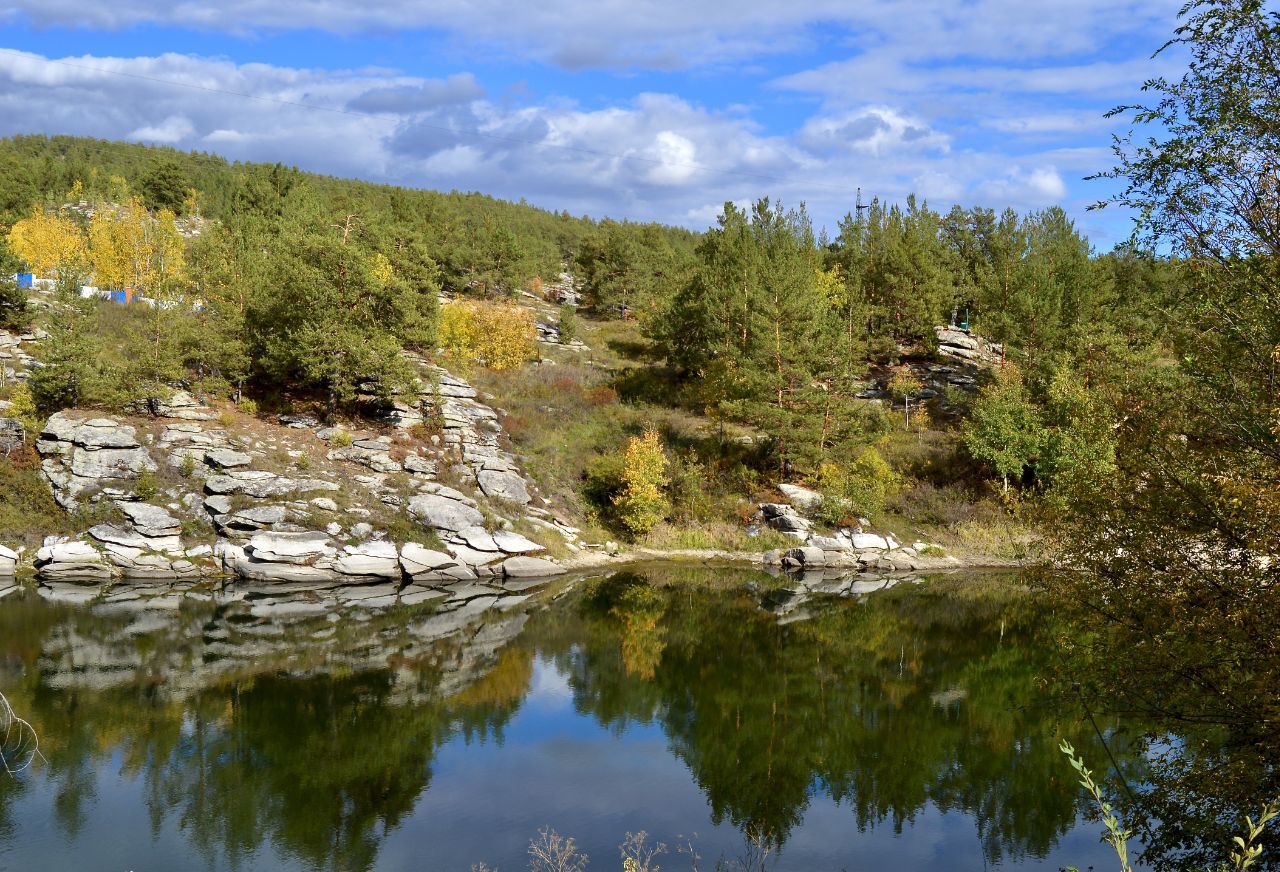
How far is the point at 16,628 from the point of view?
30.3 metres

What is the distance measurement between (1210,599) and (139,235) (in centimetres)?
7614

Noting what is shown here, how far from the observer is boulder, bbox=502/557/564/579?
1681 inches

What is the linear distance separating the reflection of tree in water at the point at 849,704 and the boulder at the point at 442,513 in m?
7.99

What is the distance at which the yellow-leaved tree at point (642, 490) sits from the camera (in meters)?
46.6

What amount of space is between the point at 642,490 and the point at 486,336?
2225 centimetres

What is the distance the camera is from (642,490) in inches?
1834

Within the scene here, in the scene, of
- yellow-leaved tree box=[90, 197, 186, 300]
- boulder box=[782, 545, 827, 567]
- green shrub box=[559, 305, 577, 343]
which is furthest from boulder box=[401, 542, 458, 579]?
green shrub box=[559, 305, 577, 343]

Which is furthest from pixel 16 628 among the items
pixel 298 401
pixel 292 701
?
pixel 298 401

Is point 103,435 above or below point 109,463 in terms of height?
above

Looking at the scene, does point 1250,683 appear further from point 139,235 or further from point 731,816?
point 139,235

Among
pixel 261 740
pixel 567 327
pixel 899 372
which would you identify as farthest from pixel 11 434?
pixel 899 372

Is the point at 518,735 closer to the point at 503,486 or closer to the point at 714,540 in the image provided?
the point at 503,486

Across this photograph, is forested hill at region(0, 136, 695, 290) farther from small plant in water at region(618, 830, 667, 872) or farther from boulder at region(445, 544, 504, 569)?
small plant in water at region(618, 830, 667, 872)

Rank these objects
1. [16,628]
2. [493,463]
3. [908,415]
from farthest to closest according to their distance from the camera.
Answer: [908,415] → [493,463] → [16,628]
